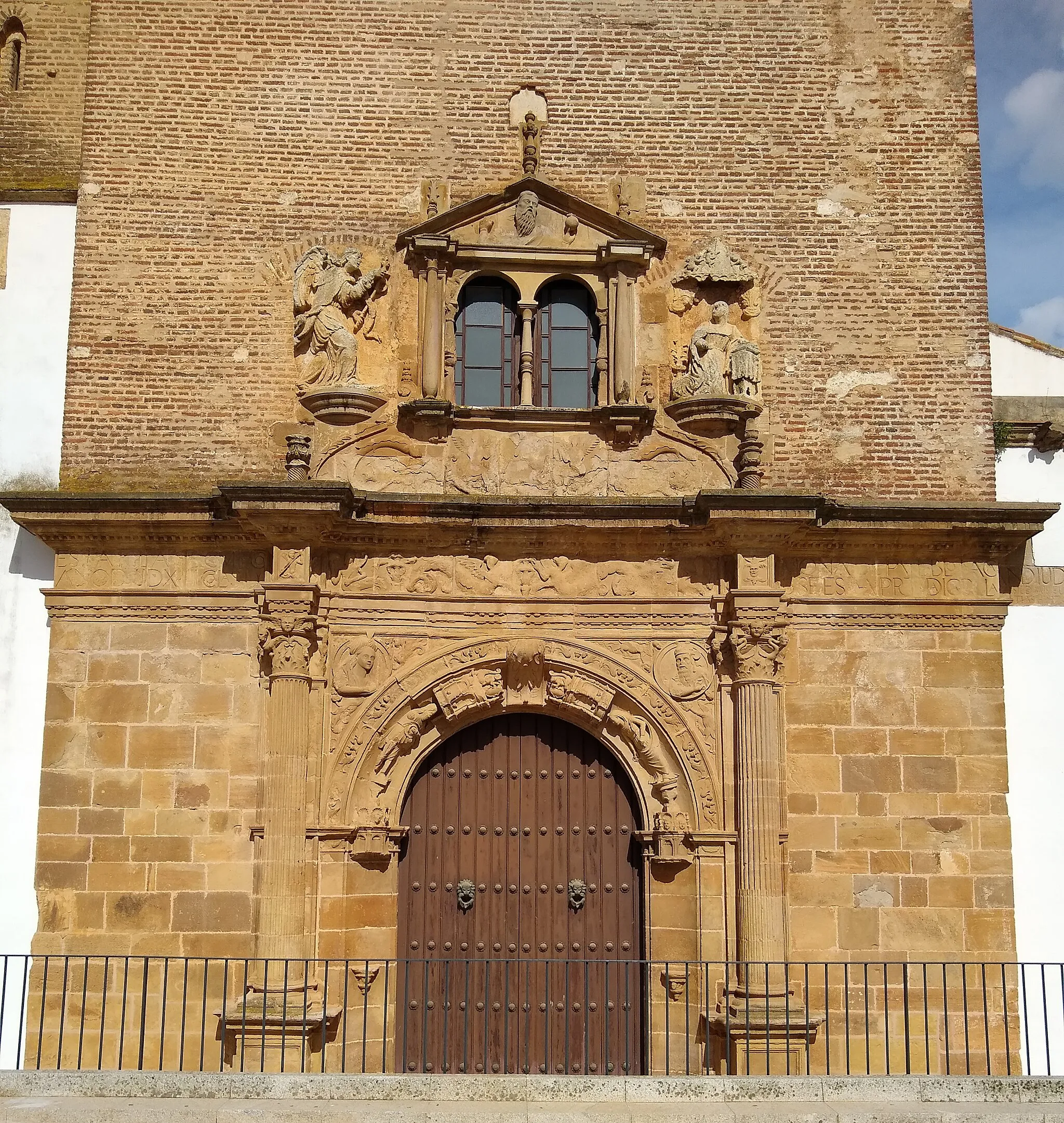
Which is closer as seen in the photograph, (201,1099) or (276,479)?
(201,1099)

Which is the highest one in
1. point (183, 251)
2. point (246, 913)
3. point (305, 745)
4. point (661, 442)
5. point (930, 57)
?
point (930, 57)

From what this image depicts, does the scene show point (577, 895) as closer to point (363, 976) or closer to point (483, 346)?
point (363, 976)

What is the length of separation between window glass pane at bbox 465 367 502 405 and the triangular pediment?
1.06 m

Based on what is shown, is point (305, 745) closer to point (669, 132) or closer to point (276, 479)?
point (276, 479)

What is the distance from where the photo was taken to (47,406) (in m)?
11.1

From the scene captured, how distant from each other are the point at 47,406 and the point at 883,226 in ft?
23.2

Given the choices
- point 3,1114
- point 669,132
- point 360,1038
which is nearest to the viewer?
point 3,1114

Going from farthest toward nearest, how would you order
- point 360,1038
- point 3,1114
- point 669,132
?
point 669,132 < point 360,1038 < point 3,1114

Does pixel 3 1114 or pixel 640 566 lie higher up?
pixel 640 566

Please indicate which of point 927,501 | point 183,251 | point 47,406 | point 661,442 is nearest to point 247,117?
point 183,251

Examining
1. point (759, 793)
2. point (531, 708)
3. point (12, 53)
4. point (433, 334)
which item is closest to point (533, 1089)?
point (759, 793)

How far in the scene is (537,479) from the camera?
11.1 m

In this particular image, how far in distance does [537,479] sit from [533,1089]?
15.9ft

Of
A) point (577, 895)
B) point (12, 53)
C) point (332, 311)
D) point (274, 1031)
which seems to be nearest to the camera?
point (274, 1031)
